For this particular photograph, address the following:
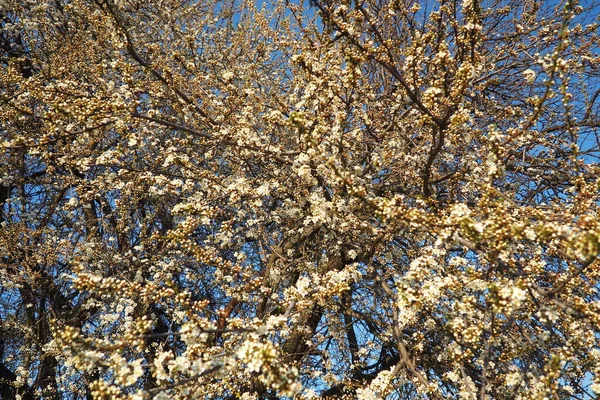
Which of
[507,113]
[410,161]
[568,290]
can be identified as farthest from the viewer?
[507,113]

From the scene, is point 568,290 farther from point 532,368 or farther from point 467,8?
point 467,8

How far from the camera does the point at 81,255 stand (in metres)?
5.54

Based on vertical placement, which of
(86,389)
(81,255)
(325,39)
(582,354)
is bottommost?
(582,354)

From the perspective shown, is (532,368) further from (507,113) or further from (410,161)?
(507,113)

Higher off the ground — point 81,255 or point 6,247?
point 6,247

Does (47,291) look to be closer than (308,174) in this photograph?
No

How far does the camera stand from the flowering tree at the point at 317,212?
285 centimetres

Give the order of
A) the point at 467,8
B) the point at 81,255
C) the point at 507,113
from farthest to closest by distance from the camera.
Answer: the point at 81,255, the point at 507,113, the point at 467,8

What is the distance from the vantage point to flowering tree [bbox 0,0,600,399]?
2852mm

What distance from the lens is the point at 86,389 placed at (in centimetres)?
585

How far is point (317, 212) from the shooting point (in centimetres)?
377

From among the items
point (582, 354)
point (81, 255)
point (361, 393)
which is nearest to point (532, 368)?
point (582, 354)

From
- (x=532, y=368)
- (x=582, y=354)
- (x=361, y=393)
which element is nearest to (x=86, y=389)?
(x=361, y=393)

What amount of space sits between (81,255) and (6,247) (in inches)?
39.9
